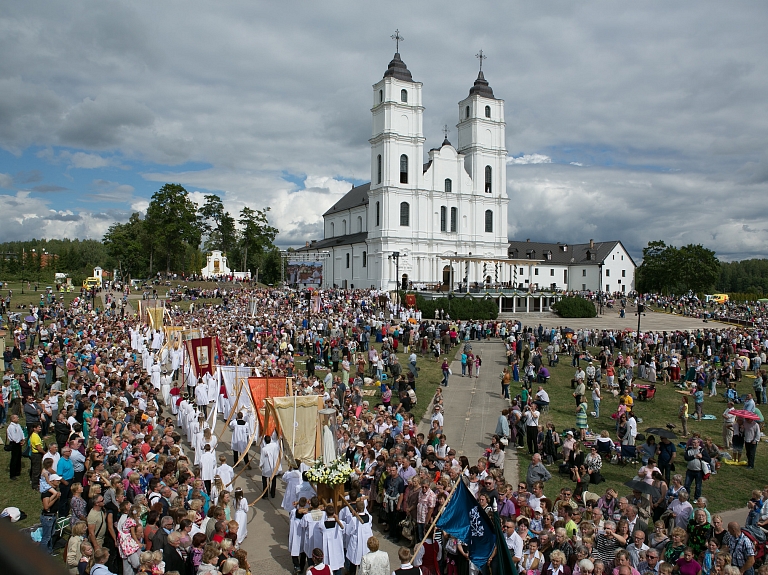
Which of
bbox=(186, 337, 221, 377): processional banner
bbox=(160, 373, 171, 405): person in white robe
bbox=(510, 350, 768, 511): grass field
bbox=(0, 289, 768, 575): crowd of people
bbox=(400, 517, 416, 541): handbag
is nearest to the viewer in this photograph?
bbox=(0, 289, 768, 575): crowd of people

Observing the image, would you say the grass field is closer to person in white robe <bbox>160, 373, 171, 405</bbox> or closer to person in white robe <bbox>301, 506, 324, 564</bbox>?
person in white robe <bbox>301, 506, 324, 564</bbox>

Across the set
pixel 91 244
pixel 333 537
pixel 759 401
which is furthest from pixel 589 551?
pixel 91 244

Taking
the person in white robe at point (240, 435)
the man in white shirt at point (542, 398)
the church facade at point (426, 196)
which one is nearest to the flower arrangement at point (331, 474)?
the person in white robe at point (240, 435)

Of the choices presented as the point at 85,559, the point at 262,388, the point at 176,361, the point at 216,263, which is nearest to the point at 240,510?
the point at 85,559

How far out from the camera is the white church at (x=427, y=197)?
2381 inches

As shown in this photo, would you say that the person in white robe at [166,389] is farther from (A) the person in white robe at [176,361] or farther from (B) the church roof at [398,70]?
(B) the church roof at [398,70]

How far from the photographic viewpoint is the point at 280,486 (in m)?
12.8

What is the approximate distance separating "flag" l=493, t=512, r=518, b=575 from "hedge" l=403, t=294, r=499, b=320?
3425 centimetres

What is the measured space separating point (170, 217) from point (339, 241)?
1995 centimetres

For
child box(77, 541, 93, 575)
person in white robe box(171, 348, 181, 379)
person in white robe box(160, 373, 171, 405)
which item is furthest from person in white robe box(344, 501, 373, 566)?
person in white robe box(171, 348, 181, 379)

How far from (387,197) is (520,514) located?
5289cm

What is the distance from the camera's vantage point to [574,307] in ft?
152

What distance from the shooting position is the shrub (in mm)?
46188

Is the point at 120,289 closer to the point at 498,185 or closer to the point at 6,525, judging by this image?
the point at 498,185
